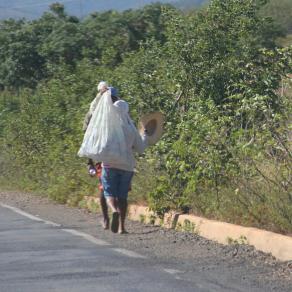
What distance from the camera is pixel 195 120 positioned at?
11352mm

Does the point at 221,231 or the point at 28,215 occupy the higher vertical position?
the point at 221,231

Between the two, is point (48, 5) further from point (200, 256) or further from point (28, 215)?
point (200, 256)

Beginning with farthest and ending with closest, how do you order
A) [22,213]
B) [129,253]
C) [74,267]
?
[22,213]
[129,253]
[74,267]

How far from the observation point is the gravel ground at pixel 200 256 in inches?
324

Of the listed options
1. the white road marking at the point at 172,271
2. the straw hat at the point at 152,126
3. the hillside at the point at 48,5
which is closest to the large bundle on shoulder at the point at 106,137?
the straw hat at the point at 152,126

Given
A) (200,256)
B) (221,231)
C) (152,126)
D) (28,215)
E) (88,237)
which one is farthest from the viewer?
(28,215)

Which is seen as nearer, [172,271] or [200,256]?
[172,271]

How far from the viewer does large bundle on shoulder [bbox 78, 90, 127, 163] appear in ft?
36.3

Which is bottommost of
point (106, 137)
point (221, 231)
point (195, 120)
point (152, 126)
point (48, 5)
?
point (221, 231)

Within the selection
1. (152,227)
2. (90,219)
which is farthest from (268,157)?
(90,219)

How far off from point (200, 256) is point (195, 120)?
2468 mm

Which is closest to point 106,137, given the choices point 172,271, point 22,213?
point 172,271

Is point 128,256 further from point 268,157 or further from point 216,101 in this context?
point 216,101

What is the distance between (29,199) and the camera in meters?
18.3
